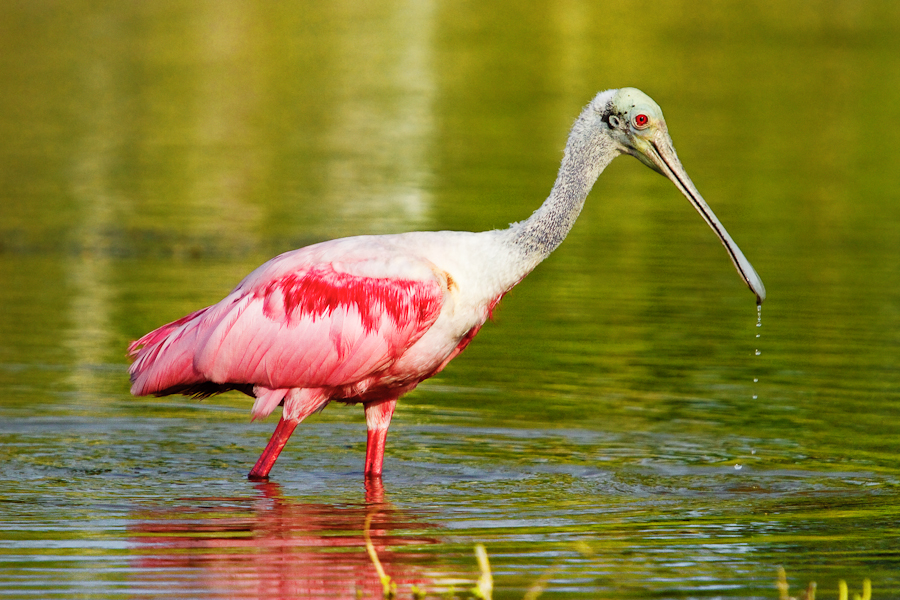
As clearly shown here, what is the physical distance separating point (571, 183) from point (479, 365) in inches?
155

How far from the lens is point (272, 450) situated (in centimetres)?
966

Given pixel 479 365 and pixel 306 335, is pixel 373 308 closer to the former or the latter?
pixel 306 335

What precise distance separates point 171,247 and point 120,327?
4.06 metres

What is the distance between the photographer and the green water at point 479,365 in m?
8.04

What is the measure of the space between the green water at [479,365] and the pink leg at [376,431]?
195mm

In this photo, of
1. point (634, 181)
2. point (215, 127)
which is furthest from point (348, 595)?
point (215, 127)

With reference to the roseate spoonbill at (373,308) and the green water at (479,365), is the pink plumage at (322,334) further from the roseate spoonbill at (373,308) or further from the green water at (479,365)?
the green water at (479,365)

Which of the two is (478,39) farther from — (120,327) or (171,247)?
(120,327)

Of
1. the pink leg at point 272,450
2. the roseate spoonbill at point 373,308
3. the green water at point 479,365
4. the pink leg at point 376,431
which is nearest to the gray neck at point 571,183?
the roseate spoonbill at point 373,308

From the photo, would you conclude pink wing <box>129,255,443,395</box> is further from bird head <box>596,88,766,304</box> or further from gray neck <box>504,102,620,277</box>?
bird head <box>596,88,766,304</box>

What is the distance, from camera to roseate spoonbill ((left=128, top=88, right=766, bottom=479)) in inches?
369

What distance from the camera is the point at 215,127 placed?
105ft

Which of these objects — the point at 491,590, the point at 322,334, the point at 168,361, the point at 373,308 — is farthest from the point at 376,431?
the point at 491,590

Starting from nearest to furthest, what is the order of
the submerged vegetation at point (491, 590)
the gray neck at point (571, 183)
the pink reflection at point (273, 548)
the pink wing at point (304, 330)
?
the submerged vegetation at point (491, 590), the pink reflection at point (273, 548), the pink wing at point (304, 330), the gray neck at point (571, 183)
